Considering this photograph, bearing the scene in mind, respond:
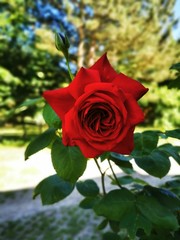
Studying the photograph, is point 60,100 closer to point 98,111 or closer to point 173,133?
point 98,111

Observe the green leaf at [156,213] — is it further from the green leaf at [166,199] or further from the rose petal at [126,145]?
the rose petal at [126,145]

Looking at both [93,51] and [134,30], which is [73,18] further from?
[134,30]

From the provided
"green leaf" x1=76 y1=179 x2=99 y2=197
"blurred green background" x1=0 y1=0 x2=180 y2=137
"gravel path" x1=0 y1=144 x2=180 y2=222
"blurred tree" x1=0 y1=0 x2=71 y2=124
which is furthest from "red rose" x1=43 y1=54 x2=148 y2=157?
"blurred green background" x1=0 y1=0 x2=180 y2=137

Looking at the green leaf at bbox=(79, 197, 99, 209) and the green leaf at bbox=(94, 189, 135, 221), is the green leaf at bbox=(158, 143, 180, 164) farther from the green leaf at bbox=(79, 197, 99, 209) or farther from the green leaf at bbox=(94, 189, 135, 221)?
the green leaf at bbox=(79, 197, 99, 209)

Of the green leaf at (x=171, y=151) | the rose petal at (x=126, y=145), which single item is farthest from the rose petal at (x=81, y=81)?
the green leaf at (x=171, y=151)

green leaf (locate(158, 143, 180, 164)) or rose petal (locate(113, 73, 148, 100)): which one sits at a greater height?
rose petal (locate(113, 73, 148, 100))

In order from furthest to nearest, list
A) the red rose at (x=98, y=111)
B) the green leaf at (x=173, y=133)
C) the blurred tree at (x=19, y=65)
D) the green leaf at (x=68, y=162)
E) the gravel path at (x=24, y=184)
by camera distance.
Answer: the blurred tree at (x=19, y=65) → the gravel path at (x=24, y=184) → the green leaf at (x=173, y=133) → the green leaf at (x=68, y=162) → the red rose at (x=98, y=111)

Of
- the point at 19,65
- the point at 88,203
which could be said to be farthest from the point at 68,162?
the point at 19,65
